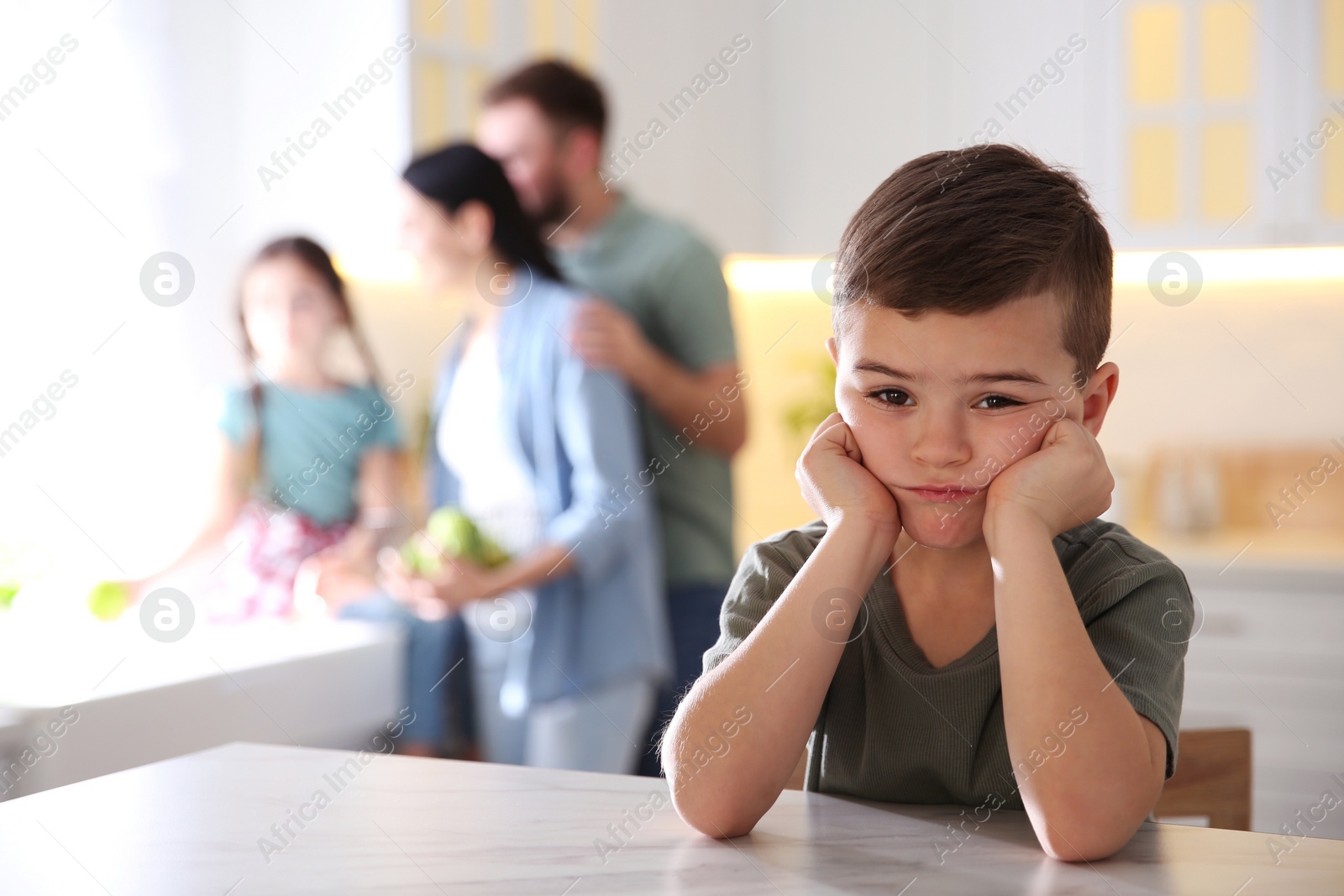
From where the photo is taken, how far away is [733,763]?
58 cm

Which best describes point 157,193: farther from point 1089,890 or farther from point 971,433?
point 1089,890

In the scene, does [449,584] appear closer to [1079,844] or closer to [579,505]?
[579,505]

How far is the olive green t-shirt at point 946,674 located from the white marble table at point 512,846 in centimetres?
10

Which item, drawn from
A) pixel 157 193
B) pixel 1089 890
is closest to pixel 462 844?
pixel 1089 890

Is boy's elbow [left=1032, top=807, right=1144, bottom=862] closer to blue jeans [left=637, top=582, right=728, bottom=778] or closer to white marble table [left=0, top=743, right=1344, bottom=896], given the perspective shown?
white marble table [left=0, top=743, right=1344, bottom=896]

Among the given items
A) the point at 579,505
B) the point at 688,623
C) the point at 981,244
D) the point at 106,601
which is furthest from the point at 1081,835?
the point at 106,601

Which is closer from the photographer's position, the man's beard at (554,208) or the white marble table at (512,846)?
the white marble table at (512,846)

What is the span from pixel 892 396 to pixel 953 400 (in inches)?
1.9

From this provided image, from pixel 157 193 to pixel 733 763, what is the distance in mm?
2029

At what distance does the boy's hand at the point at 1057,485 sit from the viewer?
676 millimetres

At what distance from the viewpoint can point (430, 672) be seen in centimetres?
196

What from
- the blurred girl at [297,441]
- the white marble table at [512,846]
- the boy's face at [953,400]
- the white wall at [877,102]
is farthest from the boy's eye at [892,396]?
the white wall at [877,102]

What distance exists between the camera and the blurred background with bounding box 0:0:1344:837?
209 centimetres

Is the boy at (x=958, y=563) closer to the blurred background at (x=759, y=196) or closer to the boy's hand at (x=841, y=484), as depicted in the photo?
the boy's hand at (x=841, y=484)
